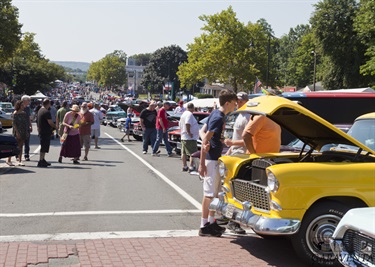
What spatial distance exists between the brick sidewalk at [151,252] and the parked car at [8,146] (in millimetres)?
8036

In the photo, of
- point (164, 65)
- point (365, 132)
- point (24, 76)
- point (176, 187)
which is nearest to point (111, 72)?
point (164, 65)

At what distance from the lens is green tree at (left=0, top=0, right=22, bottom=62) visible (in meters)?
39.1

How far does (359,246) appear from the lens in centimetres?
461

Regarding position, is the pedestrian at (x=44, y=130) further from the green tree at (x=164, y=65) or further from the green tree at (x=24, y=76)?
the green tree at (x=164, y=65)

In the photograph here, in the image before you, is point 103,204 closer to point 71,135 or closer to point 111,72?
point 71,135

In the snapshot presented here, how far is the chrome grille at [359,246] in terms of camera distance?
445cm

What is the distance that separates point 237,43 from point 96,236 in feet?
180

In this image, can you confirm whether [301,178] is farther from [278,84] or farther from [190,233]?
[278,84]

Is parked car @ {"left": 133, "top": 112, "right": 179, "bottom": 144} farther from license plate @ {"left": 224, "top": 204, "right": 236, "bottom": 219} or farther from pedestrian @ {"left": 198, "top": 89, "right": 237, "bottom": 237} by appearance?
license plate @ {"left": 224, "top": 204, "right": 236, "bottom": 219}

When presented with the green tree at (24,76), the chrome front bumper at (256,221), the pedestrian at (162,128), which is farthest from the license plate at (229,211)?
the green tree at (24,76)

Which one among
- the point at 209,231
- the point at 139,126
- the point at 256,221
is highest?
the point at 256,221

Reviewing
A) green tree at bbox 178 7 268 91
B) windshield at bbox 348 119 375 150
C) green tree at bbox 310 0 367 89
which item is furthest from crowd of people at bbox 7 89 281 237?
green tree at bbox 178 7 268 91

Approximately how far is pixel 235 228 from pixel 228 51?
5427 cm

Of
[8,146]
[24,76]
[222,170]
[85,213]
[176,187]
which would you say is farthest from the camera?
[24,76]
